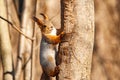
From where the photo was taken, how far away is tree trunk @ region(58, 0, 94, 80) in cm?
181

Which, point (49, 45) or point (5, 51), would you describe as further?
point (5, 51)

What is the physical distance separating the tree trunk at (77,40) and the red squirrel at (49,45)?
5 centimetres

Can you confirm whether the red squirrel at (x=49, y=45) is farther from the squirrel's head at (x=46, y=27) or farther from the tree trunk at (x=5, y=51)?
the tree trunk at (x=5, y=51)

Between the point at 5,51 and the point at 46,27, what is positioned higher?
the point at 46,27

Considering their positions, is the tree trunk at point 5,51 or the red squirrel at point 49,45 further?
the tree trunk at point 5,51

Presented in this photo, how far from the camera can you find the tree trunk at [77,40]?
1808 millimetres

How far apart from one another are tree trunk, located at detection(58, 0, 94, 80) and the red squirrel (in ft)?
0.17

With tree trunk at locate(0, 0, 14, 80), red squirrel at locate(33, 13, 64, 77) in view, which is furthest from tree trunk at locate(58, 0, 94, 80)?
tree trunk at locate(0, 0, 14, 80)

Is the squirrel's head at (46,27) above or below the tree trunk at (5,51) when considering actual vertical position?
above

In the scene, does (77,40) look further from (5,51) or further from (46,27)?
(5,51)

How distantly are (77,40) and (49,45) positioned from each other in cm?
16

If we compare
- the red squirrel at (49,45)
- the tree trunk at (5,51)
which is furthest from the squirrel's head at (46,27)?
the tree trunk at (5,51)

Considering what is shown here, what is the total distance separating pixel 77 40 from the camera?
5.94 ft

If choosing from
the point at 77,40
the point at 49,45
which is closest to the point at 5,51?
the point at 49,45
